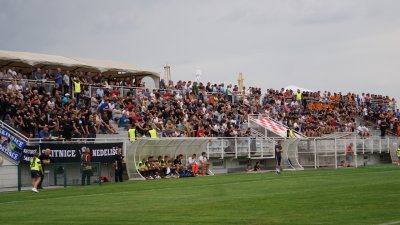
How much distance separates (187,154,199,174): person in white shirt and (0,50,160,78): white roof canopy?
32.9ft

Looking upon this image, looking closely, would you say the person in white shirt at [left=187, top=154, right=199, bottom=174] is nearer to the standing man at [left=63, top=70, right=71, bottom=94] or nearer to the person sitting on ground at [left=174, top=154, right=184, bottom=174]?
the person sitting on ground at [left=174, top=154, right=184, bottom=174]

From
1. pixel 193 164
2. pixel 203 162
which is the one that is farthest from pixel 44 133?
pixel 203 162

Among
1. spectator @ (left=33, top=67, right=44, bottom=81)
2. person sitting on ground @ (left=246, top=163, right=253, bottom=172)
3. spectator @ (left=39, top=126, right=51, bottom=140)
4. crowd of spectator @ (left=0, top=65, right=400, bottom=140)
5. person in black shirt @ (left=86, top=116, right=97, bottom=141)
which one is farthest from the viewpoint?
person sitting on ground @ (left=246, top=163, right=253, bottom=172)

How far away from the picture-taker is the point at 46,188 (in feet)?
99.0

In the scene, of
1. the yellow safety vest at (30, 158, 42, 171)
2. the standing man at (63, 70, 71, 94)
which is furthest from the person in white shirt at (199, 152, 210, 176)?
the yellow safety vest at (30, 158, 42, 171)

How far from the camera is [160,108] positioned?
43.1 m

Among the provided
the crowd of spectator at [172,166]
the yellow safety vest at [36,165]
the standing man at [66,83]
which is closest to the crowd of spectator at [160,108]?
the standing man at [66,83]

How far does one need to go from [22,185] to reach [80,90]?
10.5 metres

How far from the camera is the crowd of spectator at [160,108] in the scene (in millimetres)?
34844

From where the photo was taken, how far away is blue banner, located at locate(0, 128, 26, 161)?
3156 centimetres

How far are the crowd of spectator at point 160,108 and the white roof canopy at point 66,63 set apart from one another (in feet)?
2.32

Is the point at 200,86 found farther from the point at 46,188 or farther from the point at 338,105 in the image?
the point at 46,188

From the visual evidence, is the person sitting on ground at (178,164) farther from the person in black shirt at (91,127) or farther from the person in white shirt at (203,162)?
the person in black shirt at (91,127)

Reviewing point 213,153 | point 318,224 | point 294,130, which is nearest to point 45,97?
point 213,153
